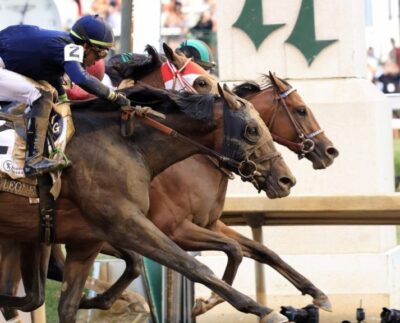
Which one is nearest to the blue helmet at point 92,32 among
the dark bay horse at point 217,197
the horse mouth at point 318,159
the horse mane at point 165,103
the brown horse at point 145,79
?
the horse mane at point 165,103

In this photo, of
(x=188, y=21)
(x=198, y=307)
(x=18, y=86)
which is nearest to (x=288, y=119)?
(x=198, y=307)

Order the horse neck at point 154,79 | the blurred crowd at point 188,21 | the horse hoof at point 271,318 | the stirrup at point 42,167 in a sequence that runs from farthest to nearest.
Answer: the blurred crowd at point 188,21, the horse neck at point 154,79, the stirrup at point 42,167, the horse hoof at point 271,318

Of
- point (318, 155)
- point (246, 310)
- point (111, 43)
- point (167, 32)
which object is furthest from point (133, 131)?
point (167, 32)

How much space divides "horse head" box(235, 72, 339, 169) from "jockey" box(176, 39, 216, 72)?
0.51 m

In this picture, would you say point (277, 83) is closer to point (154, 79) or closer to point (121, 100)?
point (154, 79)

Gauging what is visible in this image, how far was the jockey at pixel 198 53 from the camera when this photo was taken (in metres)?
9.83

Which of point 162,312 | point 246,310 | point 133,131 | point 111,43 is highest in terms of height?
point 111,43

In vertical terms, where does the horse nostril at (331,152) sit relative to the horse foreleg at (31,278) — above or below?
above

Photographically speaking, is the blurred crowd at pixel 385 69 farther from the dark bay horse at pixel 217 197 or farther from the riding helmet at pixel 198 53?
the dark bay horse at pixel 217 197

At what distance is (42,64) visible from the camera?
7.64 meters

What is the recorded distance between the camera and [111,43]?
25.3 ft

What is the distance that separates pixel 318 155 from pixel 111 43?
229cm

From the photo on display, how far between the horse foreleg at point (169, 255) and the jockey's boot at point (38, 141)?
447mm

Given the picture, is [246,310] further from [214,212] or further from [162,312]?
[162,312]
